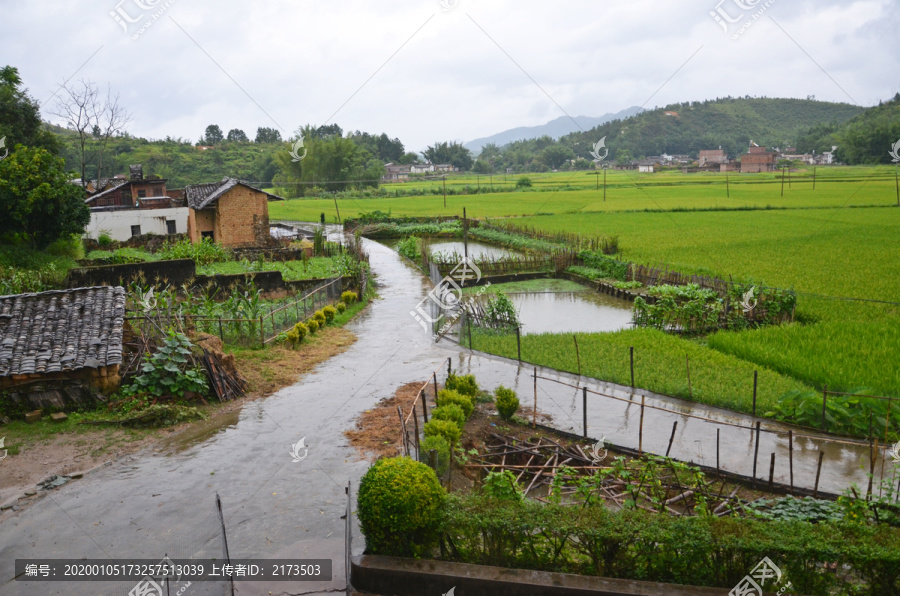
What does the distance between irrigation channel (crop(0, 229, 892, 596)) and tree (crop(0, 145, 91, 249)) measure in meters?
18.1

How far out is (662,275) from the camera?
2461 centimetres

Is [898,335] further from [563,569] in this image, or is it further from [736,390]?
[563,569]

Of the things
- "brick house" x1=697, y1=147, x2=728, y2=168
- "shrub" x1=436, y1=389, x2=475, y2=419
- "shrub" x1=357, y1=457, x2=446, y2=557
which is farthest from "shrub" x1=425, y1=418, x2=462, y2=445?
"brick house" x1=697, y1=147, x2=728, y2=168

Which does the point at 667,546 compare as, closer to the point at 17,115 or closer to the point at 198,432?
the point at 198,432

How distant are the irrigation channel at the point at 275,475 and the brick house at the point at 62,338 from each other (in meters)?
2.28

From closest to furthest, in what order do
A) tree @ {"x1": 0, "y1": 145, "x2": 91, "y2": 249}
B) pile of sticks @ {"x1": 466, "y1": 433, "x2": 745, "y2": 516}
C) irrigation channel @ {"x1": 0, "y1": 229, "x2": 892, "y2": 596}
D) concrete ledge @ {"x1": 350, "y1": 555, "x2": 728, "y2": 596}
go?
concrete ledge @ {"x1": 350, "y1": 555, "x2": 728, "y2": 596} < irrigation channel @ {"x1": 0, "y1": 229, "x2": 892, "y2": 596} < pile of sticks @ {"x1": 466, "y1": 433, "x2": 745, "y2": 516} < tree @ {"x1": 0, "y1": 145, "x2": 91, "y2": 249}

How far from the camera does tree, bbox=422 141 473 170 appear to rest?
121 meters

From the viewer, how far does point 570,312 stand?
23281 millimetres

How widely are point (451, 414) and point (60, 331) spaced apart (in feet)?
25.5

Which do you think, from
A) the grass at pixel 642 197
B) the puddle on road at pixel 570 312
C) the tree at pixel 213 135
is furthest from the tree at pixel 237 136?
the puddle on road at pixel 570 312

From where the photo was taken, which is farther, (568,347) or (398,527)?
(568,347)

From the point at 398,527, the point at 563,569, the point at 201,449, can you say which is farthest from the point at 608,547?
the point at 201,449

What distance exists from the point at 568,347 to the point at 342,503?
945 cm

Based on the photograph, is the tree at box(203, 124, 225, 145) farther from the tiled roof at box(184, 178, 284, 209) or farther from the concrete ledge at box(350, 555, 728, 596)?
the concrete ledge at box(350, 555, 728, 596)
